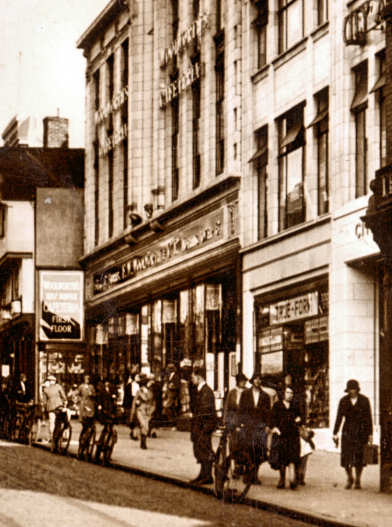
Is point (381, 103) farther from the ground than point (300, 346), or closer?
farther from the ground

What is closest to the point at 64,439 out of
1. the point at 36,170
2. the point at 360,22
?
the point at 360,22

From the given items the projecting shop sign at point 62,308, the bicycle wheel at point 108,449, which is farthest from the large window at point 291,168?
the projecting shop sign at point 62,308

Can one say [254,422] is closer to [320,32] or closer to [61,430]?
[61,430]

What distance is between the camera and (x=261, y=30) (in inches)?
1439

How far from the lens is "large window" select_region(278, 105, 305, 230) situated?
1307 inches

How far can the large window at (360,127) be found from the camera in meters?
29.4

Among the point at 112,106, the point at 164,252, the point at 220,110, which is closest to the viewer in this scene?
the point at 220,110

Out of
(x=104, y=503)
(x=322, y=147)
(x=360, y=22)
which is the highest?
(x=360, y=22)

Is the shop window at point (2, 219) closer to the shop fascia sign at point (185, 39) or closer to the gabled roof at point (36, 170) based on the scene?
the gabled roof at point (36, 170)

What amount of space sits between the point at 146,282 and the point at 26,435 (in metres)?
9.89

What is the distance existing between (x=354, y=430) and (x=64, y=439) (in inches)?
525

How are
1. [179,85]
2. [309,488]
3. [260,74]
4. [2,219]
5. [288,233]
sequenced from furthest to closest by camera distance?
[2,219], [179,85], [260,74], [288,233], [309,488]

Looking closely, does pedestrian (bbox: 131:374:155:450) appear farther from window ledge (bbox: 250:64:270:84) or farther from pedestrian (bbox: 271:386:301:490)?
pedestrian (bbox: 271:386:301:490)

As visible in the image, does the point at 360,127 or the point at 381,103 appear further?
the point at 360,127
